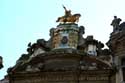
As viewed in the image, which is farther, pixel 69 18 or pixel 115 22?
pixel 69 18

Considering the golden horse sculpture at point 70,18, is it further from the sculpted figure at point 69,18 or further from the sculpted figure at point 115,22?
the sculpted figure at point 115,22

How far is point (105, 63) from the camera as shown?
2903 cm

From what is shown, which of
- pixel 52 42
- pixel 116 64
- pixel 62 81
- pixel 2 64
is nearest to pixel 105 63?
pixel 116 64

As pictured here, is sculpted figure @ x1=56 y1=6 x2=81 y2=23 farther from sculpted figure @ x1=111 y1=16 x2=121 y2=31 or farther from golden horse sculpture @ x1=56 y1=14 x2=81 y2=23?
sculpted figure @ x1=111 y1=16 x2=121 y2=31

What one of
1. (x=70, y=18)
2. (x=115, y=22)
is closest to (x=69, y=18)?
(x=70, y=18)

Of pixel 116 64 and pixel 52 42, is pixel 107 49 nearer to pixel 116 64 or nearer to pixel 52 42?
pixel 116 64

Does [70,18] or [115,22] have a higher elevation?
[70,18]

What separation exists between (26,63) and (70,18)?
540cm

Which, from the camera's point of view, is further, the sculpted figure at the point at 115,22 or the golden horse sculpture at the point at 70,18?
the golden horse sculpture at the point at 70,18

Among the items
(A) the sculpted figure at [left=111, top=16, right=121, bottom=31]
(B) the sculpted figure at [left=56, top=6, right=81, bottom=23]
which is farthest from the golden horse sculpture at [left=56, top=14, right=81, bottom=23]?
(A) the sculpted figure at [left=111, top=16, right=121, bottom=31]

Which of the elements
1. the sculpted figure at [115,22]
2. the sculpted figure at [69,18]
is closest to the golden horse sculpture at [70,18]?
the sculpted figure at [69,18]

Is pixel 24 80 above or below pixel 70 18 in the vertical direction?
below

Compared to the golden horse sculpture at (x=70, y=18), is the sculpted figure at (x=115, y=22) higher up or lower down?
lower down

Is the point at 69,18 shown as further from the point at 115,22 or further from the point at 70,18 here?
the point at 115,22
